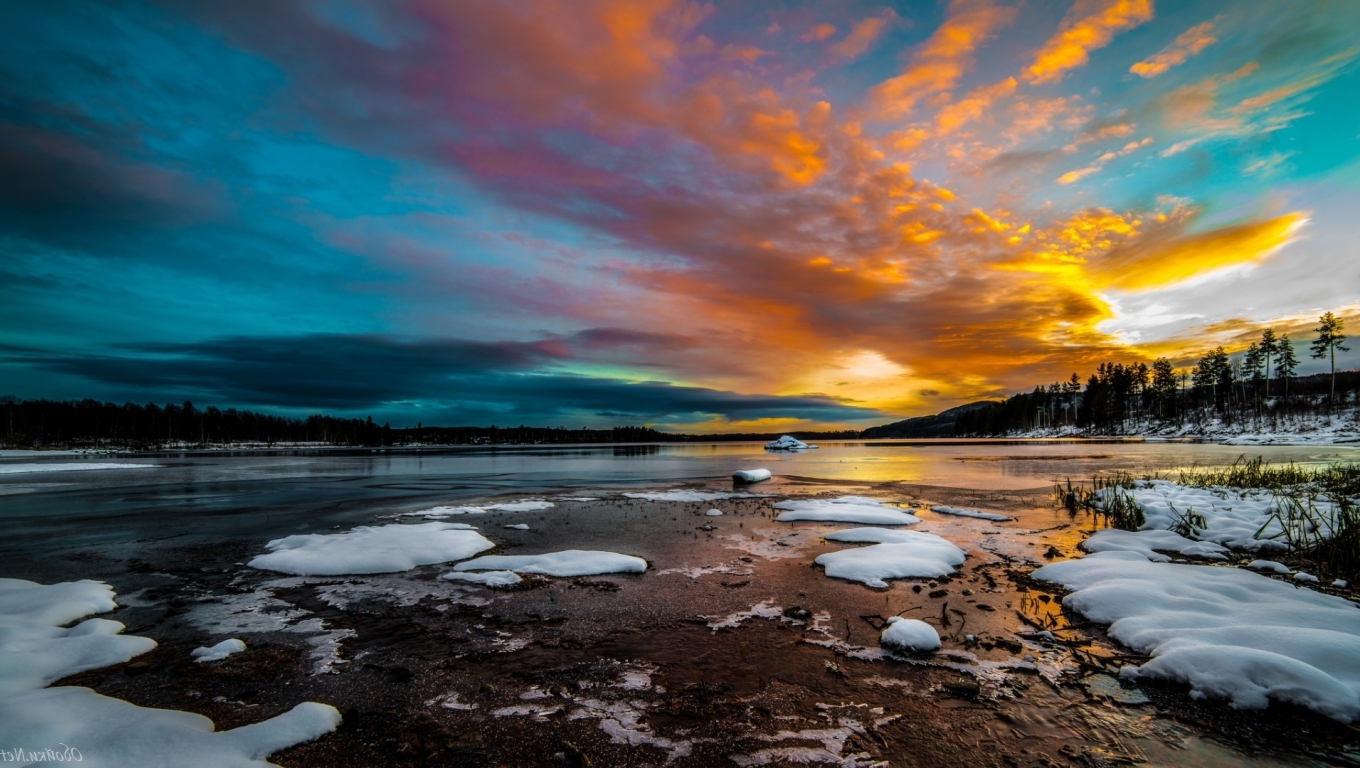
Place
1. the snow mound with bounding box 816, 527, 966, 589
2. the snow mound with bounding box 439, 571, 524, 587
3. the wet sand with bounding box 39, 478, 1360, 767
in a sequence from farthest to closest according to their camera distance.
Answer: the snow mound with bounding box 816, 527, 966, 589 → the snow mound with bounding box 439, 571, 524, 587 → the wet sand with bounding box 39, 478, 1360, 767

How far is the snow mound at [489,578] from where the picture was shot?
9.80 meters

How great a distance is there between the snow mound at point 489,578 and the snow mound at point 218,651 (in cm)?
367

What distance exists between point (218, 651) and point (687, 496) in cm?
1897

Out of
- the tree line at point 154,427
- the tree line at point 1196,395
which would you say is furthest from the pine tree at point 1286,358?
the tree line at point 154,427

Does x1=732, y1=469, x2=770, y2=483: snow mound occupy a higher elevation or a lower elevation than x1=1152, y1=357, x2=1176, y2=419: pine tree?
lower

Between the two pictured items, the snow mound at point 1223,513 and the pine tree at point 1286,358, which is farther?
the pine tree at point 1286,358

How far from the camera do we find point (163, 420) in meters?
129

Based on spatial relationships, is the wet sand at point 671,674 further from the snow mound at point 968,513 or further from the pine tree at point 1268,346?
the pine tree at point 1268,346

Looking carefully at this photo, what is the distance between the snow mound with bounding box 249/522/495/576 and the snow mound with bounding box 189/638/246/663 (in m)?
4.13

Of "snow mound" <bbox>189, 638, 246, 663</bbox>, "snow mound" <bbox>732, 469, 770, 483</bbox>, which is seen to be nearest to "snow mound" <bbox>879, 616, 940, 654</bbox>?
"snow mound" <bbox>189, 638, 246, 663</bbox>

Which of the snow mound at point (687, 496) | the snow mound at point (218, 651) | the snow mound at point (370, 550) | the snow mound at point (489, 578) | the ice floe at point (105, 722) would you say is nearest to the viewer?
the ice floe at point (105, 722)

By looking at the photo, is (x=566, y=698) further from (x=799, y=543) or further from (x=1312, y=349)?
(x=1312, y=349)

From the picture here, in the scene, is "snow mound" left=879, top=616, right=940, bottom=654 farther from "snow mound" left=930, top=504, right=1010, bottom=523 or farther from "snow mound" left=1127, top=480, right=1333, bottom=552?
"snow mound" left=930, top=504, right=1010, bottom=523

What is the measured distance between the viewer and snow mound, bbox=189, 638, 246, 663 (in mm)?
6395
